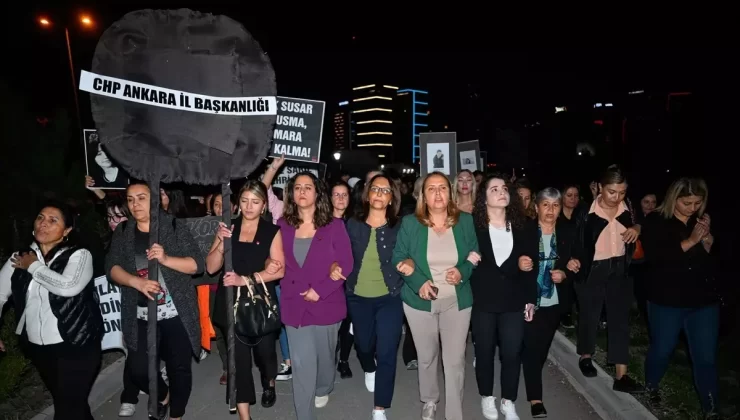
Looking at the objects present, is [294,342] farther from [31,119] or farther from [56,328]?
[31,119]

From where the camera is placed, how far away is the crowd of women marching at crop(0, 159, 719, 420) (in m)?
4.02

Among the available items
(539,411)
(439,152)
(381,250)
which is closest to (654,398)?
(539,411)

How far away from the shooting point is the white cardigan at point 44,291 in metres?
3.86

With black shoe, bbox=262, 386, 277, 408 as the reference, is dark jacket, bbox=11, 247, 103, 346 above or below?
above

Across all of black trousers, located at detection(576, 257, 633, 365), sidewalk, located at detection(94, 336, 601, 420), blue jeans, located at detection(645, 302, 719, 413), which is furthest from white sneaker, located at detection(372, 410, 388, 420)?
blue jeans, located at detection(645, 302, 719, 413)

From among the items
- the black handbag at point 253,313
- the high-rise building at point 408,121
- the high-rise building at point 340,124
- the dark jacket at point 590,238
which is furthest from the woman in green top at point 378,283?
the high-rise building at point 340,124

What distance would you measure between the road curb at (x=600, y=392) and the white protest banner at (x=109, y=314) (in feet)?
17.0

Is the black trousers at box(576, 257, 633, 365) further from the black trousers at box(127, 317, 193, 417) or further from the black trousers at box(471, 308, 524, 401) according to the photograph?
the black trousers at box(127, 317, 193, 417)

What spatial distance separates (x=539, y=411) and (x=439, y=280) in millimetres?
1705

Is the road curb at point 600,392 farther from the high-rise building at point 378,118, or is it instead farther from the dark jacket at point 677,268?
the high-rise building at point 378,118

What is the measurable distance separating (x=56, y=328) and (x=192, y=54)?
2432 millimetres

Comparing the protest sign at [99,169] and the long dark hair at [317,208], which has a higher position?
the protest sign at [99,169]

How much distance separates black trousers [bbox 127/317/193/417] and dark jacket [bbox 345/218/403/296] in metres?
1.65

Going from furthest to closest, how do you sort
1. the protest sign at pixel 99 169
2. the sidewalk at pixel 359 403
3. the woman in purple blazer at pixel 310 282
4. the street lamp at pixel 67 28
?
1. the street lamp at pixel 67 28
2. the protest sign at pixel 99 169
3. the sidewalk at pixel 359 403
4. the woman in purple blazer at pixel 310 282
